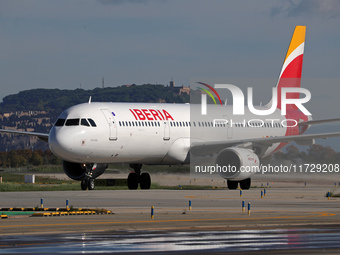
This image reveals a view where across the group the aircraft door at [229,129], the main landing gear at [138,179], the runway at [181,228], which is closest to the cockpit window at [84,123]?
the main landing gear at [138,179]

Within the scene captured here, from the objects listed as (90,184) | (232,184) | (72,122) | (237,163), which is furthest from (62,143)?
(232,184)

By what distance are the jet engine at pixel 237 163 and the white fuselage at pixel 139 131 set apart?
271cm

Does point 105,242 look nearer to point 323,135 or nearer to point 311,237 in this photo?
point 311,237

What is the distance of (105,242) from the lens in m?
17.9

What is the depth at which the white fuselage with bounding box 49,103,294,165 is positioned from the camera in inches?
1561

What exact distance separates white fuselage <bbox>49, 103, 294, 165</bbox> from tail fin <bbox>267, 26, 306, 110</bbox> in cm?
570

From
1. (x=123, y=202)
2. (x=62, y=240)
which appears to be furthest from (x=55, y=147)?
(x=62, y=240)

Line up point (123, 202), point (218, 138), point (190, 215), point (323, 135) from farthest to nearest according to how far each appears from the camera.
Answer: point (218, 138)
point (323, 135)
point (123, 202)
point (190, 215)

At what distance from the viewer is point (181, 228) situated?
21531 millimetres

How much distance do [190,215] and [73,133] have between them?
14728 mm

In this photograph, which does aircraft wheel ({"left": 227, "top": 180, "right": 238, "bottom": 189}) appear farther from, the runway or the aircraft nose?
the runway

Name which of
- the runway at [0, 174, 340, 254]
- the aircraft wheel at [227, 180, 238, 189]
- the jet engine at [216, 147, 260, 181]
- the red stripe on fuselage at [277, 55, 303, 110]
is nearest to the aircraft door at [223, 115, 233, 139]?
the aircraft wheel at [227, 180, 238, 189]

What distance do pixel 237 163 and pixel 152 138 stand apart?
4.72m

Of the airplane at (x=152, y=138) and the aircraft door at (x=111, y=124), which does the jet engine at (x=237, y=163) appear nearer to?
the airplane at (x=152, y=138)
